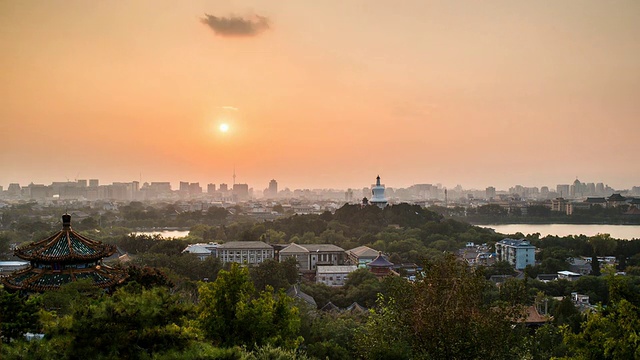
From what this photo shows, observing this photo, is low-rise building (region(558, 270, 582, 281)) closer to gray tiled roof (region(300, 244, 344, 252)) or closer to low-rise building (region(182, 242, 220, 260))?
gray tiled roof (region(300, 244, 344, 252))

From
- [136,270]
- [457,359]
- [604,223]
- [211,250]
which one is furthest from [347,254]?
[604,223]

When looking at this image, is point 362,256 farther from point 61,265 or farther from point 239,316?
point 239,316

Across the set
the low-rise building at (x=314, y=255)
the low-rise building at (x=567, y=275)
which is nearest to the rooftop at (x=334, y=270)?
the low-rise building at (x=314, y=255)

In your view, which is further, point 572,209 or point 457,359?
point 572,209

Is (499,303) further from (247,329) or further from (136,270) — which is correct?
(136,270)

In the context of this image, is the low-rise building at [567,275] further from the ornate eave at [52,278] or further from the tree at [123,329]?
the tree at [123,329]

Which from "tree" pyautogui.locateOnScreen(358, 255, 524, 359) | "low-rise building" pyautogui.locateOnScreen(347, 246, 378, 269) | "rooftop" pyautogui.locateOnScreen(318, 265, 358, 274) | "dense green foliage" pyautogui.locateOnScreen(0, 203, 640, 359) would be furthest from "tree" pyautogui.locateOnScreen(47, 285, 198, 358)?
"low-rise building" pyautogui.locateOnScreen(347, 246, 378, 269)

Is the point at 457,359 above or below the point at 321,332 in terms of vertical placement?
above
